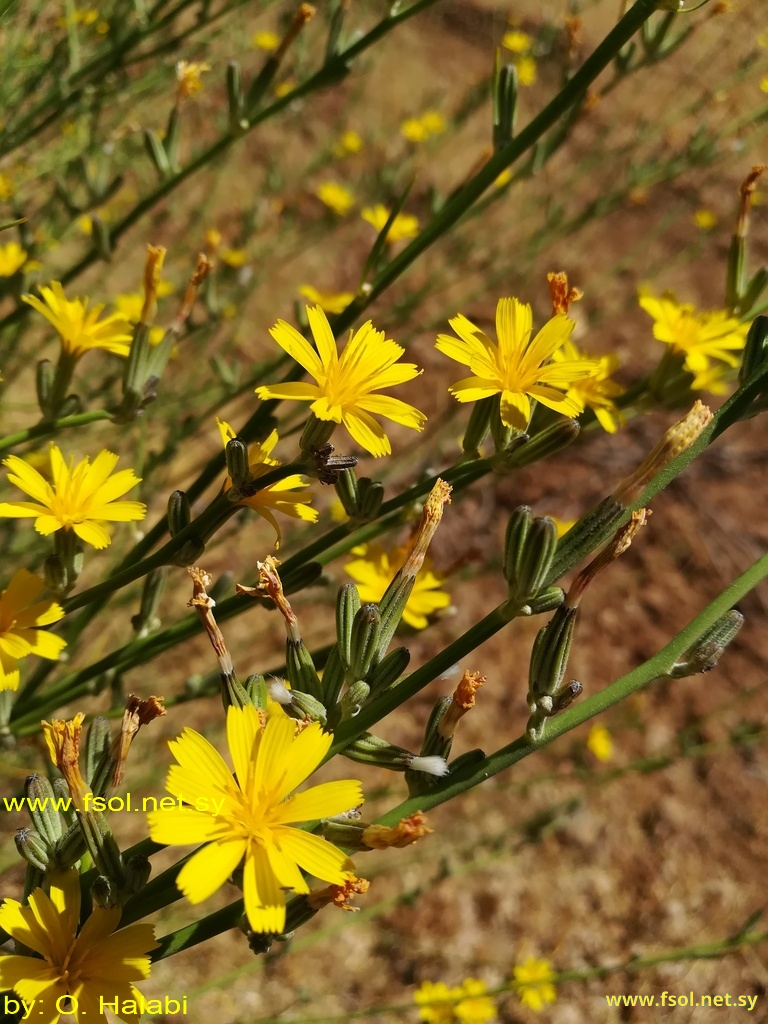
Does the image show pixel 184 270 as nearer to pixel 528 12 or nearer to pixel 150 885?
pixel 150 885

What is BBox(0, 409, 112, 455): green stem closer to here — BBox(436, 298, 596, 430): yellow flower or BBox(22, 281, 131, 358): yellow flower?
BBox(22, 281, 131, 358): yellow flower

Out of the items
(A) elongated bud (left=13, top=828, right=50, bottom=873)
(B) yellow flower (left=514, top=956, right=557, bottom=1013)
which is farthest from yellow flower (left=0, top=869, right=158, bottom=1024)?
(B) yellow flower (left=514, top=956, right=557, bottom=1013)

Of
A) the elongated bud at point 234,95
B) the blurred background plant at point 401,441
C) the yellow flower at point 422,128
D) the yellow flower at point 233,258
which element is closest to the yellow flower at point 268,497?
the blurred background plant at point 401,441

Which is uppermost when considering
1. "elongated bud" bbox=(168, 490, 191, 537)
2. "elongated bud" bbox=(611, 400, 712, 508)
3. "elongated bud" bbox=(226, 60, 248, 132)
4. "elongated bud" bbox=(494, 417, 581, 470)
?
"elongated bud" bbox=(226, 60, 248, 132)

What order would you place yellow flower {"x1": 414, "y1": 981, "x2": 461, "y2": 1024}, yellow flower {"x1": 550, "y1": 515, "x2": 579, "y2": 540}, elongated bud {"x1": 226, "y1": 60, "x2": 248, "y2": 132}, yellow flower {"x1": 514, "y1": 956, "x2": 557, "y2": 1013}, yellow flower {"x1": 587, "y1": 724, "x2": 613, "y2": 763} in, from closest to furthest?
yellow flower {"x1": 550, "y1": 515, "x2": 579, "y2": 540}, elongated bud {"x1": 226, "y1": 60, "x2": 248, "y2": 132}, yellow flower {"x1": 414, "y1": 981, "x2": 461, "y2": 1024}, yellow flower {"x1": 514, "y1": 956, "x2": 557, "y2": 1013}, yellow flower {"x1": 587, "y1": 724, "x2": 613, "y2": 763}

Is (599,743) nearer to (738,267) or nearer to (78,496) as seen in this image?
(738,267)

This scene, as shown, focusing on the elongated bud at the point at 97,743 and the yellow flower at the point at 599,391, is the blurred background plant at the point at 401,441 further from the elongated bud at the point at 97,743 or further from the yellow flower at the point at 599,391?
the elongated bud at the point at 97,743

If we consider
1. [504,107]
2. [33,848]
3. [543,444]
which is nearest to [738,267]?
[504,107]

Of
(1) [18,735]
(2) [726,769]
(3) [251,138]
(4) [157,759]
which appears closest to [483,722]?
(2) [726,769]
